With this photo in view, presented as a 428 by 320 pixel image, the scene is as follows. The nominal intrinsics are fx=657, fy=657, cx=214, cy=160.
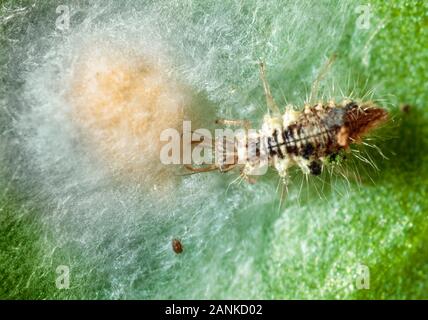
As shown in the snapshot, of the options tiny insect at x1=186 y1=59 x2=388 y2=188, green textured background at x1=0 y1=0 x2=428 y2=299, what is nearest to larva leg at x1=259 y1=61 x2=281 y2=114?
tiny insect at x1=186 y1=59 x2=388 y2=188

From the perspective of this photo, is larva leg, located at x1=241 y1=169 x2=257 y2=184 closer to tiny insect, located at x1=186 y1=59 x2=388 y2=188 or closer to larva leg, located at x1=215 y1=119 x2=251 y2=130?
tiny insect, located at x1=186 y1=59 x2=388 y2=188

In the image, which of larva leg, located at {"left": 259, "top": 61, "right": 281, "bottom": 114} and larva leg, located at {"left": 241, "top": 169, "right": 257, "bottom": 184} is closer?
larva leg, located at {"left": 259, "top": 61, "right": 281, "bottom": 114}

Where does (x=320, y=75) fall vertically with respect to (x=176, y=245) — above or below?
above

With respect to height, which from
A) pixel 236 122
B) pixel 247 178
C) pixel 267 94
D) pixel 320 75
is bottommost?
pixel 247 178

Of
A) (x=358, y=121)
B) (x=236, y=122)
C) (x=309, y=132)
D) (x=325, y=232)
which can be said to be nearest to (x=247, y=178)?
(x=236, y=122)

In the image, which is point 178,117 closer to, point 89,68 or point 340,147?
point 89,68

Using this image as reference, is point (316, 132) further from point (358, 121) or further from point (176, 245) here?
point (176, 245)

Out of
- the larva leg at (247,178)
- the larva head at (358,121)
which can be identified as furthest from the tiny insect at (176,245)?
the larva head at (358,121)
